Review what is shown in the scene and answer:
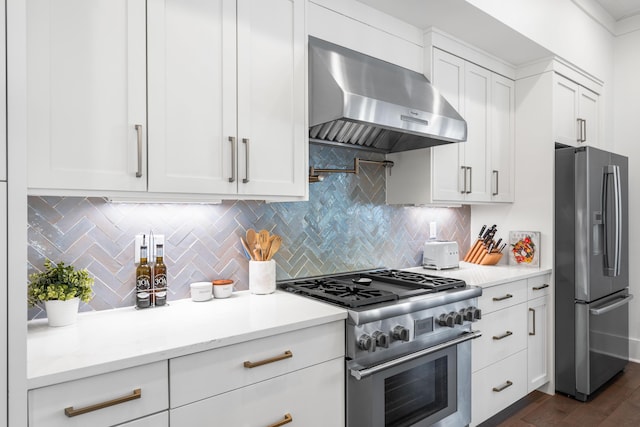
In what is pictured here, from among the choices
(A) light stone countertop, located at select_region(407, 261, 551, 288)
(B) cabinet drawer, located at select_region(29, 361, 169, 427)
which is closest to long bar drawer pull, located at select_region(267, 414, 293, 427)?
(B) cabinet drawer, located at select_region(29, 361, 169, 427)

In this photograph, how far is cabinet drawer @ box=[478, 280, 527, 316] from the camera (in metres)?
2.36

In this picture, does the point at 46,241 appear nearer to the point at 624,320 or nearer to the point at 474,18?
the point at 474,18

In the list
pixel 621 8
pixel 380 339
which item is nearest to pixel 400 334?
pixel 380 339

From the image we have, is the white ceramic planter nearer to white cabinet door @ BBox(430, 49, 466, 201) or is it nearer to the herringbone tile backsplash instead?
the herringbone tile backsplash

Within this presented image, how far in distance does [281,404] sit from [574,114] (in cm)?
319

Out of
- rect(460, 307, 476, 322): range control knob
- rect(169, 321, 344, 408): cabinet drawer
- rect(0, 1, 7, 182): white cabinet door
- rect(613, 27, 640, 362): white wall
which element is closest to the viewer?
rect(0, 1, 7, 182): white cabinet door

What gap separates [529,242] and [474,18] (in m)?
1.65

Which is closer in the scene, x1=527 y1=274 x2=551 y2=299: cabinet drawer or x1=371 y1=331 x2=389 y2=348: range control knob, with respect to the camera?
x1=371 y1=331 x2=389 y2=348: range control knob

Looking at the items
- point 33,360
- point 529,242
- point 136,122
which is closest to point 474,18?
point 529,242

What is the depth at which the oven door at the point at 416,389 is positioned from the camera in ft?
5.46

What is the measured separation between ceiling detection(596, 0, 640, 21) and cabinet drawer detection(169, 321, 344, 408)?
3643 mm

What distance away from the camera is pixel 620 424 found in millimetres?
2498

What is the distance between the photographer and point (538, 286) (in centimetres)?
281

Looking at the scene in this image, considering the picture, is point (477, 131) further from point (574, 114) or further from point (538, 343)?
point (538, 343)
